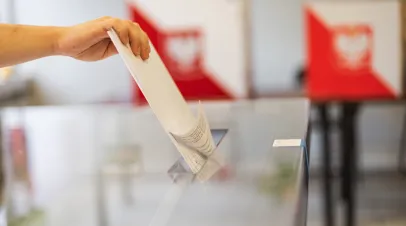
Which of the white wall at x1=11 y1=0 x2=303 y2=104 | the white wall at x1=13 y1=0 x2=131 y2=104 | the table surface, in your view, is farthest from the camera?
the white wall at x1=11 y1=0 x2=303 y2=104

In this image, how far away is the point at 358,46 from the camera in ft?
8.65

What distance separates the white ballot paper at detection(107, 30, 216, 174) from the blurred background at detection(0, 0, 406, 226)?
3.4 inches

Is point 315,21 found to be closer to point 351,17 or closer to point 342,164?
point 351,17

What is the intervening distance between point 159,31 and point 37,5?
2.47 feet

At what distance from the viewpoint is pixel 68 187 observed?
136 centimetres

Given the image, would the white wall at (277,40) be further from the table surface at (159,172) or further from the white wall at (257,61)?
the table surface at (159,172)

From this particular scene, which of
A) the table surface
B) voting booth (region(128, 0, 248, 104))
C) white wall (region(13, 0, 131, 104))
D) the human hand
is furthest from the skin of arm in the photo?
white wall (region(13, 0, 131, 104))

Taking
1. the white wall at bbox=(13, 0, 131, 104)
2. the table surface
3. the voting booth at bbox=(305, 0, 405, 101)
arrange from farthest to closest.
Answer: the white wall at bbox=(13, 0, 131, 104) → the voting booth at bbox=(305, 0, 405, 101) → the table surface

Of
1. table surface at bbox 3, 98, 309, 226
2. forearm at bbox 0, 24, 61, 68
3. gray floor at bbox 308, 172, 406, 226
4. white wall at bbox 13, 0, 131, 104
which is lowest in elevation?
gray floor at bbox 308, 172, 406, 226

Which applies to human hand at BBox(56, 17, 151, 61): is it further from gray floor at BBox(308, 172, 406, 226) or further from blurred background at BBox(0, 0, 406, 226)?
gray floor at BBox(308, 172, 406, 226)

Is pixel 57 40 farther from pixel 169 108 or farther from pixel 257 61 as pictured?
pixel 257 61

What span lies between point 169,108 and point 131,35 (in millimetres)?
124

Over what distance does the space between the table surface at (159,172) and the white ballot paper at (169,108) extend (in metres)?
0.05

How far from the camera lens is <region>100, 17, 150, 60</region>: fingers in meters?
0.97
